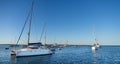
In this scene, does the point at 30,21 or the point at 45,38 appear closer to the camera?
the point at 30,21

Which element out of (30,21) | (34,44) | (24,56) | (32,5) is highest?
(32,5)

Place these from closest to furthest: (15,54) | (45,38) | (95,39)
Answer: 1. (15,54)
2. (45,38)
3. (95,39)

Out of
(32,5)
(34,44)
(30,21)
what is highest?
(32,5)

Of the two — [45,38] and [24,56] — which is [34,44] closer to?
[24,56]

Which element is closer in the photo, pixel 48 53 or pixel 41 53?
pixel 41 53

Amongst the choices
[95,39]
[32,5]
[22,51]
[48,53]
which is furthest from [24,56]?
[95,39]

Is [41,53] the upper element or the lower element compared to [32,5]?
lower

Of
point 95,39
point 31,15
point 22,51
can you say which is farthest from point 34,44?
point 95,39

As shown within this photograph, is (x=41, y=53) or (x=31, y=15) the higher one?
(x=31, y=15)

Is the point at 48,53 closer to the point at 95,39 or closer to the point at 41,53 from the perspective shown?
the point at 41,53

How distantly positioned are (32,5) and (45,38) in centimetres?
3626

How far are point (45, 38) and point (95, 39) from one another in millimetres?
67112

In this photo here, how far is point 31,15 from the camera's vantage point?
6688 centimetres

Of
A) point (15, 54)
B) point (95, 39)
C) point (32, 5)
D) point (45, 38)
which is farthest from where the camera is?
point (95, 39)
